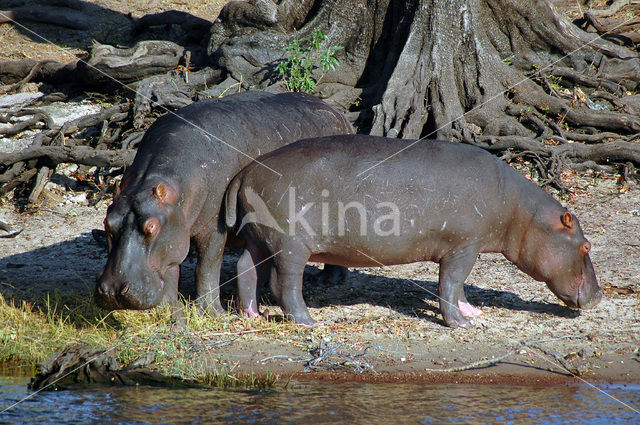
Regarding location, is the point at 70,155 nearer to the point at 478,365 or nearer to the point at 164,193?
the point at 164,193

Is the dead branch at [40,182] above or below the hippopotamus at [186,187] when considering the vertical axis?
below

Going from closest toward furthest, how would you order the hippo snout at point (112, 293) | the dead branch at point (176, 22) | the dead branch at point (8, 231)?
the hippo snout at point (112, 293) → the dead branch at point (8, 231) → the dead branch at point (176, 22)

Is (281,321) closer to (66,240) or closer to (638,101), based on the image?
(66,240)

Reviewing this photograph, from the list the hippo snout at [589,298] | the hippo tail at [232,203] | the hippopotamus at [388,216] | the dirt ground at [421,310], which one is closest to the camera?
the dirt ground at [421,310]

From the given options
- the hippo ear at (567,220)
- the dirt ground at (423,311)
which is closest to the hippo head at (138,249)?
the dirt ground at (423,311)

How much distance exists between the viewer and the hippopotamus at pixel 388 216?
5809 millimetres

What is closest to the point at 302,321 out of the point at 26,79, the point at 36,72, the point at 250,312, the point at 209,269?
the point at 250,312

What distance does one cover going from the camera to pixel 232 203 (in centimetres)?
593

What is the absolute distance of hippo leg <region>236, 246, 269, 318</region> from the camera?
5988mm

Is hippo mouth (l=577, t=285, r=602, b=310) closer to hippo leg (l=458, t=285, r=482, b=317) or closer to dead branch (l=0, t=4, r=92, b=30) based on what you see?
hippo leg (l=458, t=285, r=482, b=317)

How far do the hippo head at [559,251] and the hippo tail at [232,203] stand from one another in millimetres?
2305

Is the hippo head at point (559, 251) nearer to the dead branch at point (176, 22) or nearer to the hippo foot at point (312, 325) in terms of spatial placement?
the hippo foot at point (312, 325)

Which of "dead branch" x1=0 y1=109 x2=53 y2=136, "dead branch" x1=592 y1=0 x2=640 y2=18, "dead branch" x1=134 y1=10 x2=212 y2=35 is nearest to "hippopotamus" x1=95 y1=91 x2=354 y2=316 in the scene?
"dead branch" x1=0 y1=109 x2=53 y2=136

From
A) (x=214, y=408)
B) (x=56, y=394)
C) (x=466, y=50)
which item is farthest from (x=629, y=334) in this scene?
(x=466, y=50)
